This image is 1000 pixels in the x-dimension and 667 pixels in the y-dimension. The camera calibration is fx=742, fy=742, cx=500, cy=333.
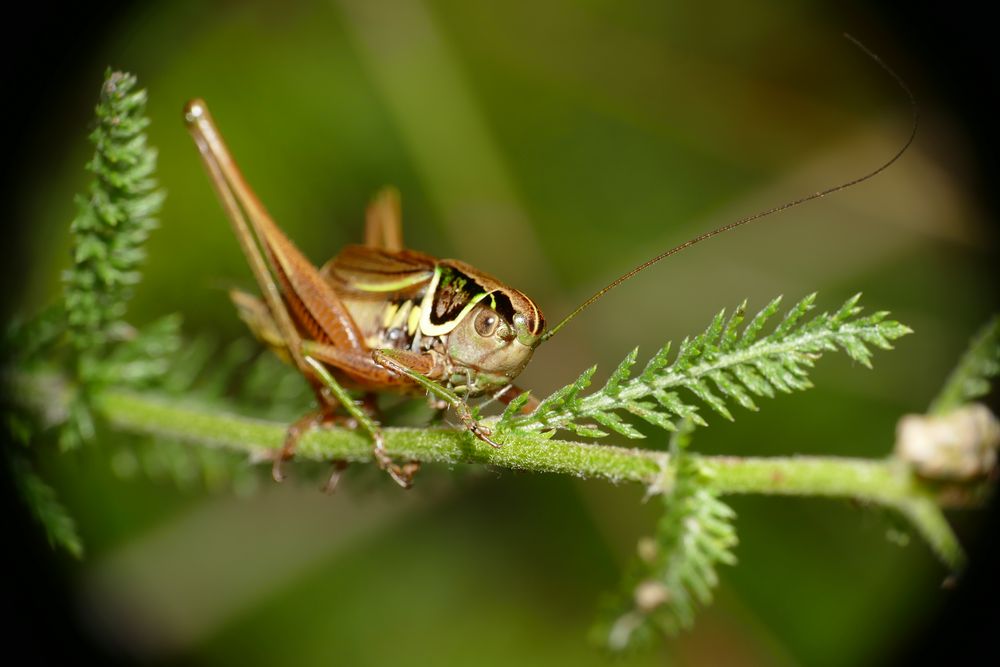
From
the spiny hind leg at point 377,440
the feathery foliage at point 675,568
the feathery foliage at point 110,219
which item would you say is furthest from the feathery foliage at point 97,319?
the feathery foliage at point 675,568

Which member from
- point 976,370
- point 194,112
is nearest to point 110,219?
point 194,112

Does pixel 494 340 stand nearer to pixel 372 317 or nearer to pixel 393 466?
pixel 393 466

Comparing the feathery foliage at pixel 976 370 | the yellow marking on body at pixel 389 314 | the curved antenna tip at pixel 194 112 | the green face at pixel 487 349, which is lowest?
the feathery foliage at pixel 976 370

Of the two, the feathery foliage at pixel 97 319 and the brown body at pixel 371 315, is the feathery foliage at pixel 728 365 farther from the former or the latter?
the feathery foliage at pixel 97 319

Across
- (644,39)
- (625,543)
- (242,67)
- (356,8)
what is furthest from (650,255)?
(242,67)

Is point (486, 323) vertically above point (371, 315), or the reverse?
point (371, 315)

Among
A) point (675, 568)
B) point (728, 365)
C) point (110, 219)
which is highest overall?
point (110, 219)
